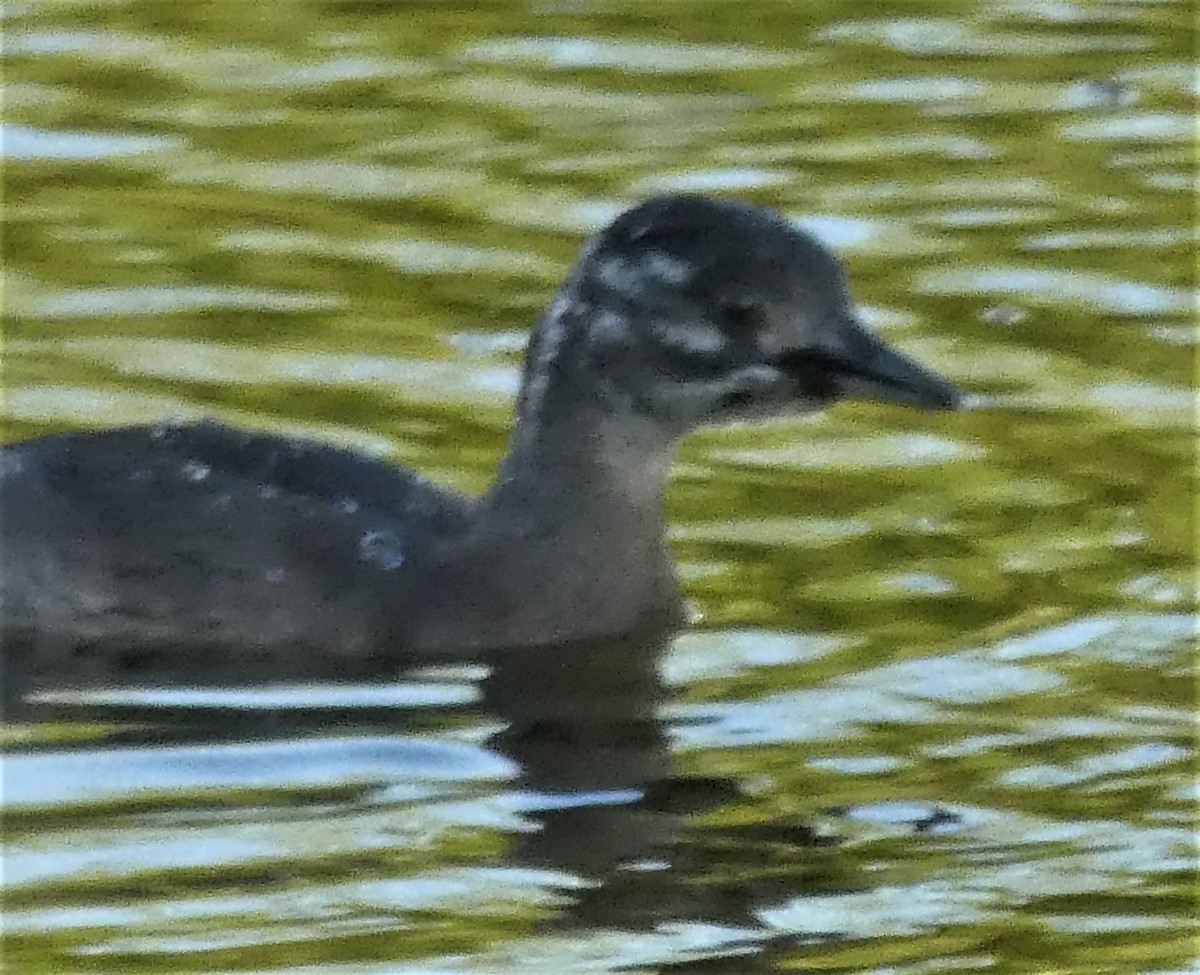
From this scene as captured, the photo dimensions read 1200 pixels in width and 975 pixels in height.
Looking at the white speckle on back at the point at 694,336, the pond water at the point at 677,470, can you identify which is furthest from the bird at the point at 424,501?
the pond water at the point at 677,470

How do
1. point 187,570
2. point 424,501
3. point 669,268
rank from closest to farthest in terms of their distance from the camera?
point 187,570 → point 669,268 → point 424,501

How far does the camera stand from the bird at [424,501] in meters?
9.67

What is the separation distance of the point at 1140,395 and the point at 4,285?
3786 mm

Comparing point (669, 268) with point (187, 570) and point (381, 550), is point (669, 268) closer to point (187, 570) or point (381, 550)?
point (381, 550)

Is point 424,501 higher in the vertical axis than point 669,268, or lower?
lower

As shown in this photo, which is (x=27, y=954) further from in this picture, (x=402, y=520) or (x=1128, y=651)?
(x=1128, y=651)

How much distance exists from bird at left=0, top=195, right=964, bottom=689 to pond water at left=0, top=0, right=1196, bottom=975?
209mm

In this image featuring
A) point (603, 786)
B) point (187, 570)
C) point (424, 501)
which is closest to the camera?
point (603, 786)

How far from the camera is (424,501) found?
32.7 ft

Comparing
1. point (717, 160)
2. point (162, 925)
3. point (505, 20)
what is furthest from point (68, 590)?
point (505, 20)

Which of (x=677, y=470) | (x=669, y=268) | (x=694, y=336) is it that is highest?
(x=669, y=268)

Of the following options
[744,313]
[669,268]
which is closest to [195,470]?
[669,268]

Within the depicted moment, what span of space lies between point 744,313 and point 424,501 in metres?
0.99

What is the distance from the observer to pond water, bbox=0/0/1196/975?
8.24 m
